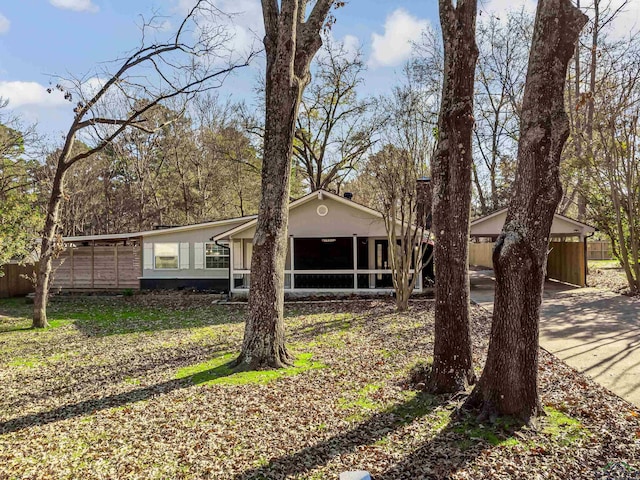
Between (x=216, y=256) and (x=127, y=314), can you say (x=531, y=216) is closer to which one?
(x=127, y=314)

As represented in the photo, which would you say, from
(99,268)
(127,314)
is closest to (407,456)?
(127,314)

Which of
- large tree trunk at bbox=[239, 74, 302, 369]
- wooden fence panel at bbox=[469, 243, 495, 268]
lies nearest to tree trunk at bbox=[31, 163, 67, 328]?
large tree trunk at bbox=[239, 74, 302, 369]

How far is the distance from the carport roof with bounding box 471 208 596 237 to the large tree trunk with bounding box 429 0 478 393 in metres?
12.7

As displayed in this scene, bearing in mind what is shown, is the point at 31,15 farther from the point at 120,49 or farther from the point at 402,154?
the point at 402,154

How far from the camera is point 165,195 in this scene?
28609mm

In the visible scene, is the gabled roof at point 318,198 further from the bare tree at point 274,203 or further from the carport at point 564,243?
the bare tree at point 274,203

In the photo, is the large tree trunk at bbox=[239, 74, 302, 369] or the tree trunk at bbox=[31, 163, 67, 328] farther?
the tree trunk at bbox=[31, 163, 67, 328]

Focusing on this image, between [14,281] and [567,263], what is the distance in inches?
932

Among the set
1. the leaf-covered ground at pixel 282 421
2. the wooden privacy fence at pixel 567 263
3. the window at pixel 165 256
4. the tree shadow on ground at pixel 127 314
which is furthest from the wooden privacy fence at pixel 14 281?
the wooden privacy fence at pixel 567 263

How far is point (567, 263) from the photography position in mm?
18297

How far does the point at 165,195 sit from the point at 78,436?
2582 centimetres

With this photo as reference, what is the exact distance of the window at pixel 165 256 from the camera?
62.1ft

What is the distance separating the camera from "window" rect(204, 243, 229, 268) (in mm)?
18750

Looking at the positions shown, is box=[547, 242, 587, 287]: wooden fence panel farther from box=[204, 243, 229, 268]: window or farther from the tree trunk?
the tree trunk
